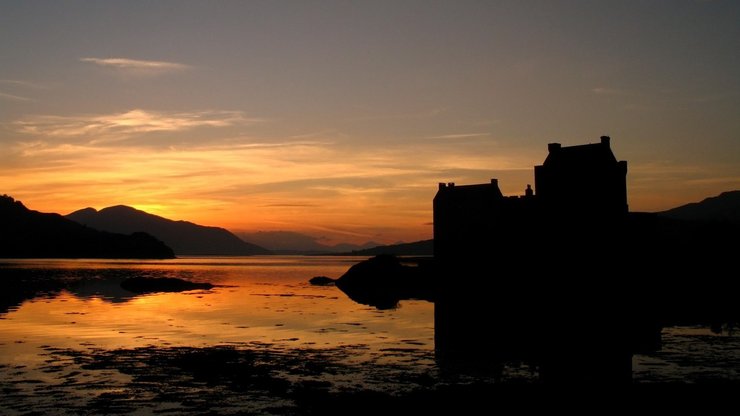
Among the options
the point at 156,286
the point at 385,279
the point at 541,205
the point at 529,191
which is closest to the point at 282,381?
the point at 541,205

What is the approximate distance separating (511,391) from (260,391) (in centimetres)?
877

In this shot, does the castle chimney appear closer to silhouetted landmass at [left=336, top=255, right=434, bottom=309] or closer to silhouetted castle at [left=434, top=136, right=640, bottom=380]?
silhouetted castle at [left=434, top=136, right=640, bottom=380]

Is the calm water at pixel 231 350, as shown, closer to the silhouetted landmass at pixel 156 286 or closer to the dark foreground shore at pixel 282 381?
the dark foreground shore at pixel 282 381

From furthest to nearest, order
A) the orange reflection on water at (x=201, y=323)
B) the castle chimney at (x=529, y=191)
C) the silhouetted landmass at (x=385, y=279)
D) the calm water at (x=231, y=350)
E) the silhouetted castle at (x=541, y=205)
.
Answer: the silhouetted landmass at (x=385, y=279), the castle chimney at (x=529, y=191), the silhouetted castle at (x=541, y=205), the orange reflection on water at (x=201, y=323), the calm water at (x=231, y=350)

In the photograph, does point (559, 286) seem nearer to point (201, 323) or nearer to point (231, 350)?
point (231, 350)

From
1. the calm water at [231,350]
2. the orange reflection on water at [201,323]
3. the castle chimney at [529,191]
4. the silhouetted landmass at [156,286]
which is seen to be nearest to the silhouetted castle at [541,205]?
the castle chimney at [529,191]

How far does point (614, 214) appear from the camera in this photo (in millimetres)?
52000

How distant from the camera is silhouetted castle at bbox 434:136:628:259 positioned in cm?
5028

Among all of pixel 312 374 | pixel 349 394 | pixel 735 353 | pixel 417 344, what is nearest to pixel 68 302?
pixel 417 344

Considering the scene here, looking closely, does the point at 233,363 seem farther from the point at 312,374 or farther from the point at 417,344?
Result: the point at 417,344

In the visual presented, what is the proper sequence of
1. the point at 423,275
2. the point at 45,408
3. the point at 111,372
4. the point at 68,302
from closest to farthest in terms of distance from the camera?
1. the point at 45,408
2. the point at 111,372
3. the point at 68,302
4. the point at 423,275

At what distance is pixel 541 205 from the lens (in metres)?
53.0

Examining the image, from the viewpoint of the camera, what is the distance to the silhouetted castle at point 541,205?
50281mm

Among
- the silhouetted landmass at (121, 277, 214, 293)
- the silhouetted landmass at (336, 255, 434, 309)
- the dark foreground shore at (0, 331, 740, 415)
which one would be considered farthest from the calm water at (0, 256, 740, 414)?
the silhouetted landmass at (336, 255, 434, 309)
